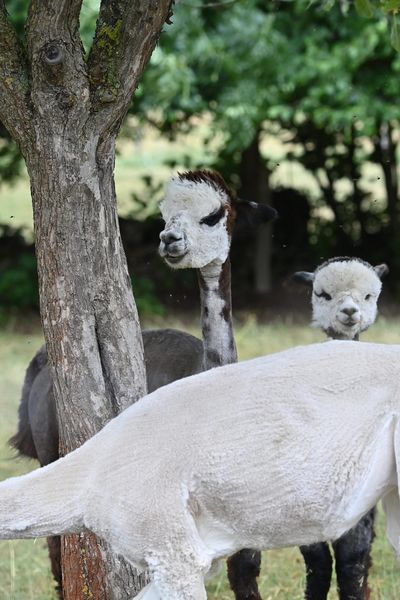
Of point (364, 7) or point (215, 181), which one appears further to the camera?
point (215, 181)

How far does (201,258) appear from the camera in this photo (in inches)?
197

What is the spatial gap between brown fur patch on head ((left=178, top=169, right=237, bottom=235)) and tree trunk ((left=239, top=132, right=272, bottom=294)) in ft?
30.5

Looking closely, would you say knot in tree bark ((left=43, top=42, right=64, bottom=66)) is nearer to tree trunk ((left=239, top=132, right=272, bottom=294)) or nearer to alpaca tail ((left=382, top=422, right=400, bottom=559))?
alpaca tail ((left=382, top=422, right=400, bottom=559))

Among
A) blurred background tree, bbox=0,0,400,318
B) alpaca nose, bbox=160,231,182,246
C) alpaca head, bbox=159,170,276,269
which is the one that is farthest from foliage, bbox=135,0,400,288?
alpaca nose, bbox=160,231,182,246

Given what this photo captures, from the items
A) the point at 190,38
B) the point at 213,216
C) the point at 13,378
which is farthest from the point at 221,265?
the point at 190,38

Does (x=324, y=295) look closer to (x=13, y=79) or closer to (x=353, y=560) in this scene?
(x=353, y=560)

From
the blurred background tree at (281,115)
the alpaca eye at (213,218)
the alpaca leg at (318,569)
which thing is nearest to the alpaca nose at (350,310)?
the alpaca eye at (213,218)

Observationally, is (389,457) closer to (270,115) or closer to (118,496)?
(118,496)

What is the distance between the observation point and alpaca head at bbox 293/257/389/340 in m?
5.22

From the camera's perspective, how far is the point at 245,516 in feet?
10.9

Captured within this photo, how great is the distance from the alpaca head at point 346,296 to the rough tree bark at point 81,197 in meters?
1.30

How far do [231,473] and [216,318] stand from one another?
1.91 meters

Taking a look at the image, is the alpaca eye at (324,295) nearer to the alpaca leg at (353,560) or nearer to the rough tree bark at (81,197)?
the alpaca leg at (353,560)

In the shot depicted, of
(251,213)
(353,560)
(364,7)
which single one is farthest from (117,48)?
(353,560)
